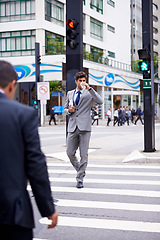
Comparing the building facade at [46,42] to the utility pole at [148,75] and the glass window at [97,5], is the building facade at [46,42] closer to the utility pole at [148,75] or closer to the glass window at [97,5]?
the glass window at [97,5]

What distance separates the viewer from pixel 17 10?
42062 mm

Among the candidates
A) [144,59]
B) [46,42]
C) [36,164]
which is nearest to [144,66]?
[144,59]

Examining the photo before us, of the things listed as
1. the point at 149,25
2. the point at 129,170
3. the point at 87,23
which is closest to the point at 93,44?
the point at 87,23

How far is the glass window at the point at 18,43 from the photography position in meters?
41.7

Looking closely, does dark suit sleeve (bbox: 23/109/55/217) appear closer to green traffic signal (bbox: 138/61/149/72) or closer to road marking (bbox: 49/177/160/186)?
road marking (bbox: 49/177/160/186)

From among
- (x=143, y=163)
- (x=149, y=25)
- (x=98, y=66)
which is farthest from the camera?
(x=98, y=66)

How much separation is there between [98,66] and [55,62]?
833 centimetres

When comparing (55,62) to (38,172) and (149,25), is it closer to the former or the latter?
(149,25)

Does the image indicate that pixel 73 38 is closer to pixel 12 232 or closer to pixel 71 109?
pixel 71 109

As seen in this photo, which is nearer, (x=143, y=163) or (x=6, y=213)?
(x=6, y=213)

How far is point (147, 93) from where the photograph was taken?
481 inches

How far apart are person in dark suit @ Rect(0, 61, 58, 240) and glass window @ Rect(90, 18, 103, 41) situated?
4933 cm

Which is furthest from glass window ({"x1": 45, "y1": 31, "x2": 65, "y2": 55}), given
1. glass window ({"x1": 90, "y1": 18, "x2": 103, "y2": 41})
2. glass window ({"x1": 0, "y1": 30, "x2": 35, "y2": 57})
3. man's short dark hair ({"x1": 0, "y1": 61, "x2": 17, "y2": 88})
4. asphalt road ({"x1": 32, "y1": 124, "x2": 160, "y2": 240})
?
man's short dark hair ({"x1": 0, "y1": 61, "x2": 17, "y2": 88})

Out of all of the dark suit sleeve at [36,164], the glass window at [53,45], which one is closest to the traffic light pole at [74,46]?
the dark suit sleeve at [36,164]
